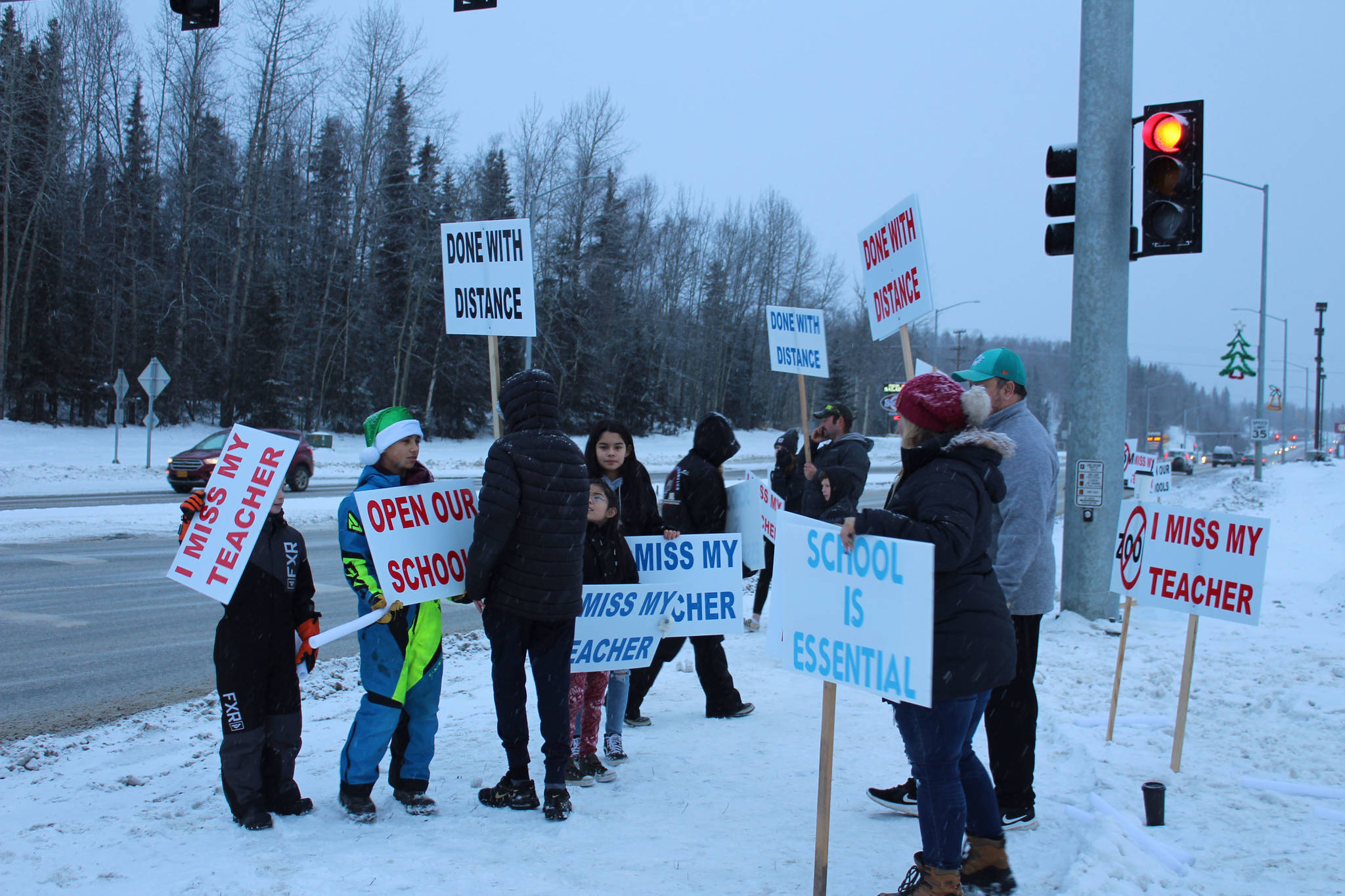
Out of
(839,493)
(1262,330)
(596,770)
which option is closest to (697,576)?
(839,493)

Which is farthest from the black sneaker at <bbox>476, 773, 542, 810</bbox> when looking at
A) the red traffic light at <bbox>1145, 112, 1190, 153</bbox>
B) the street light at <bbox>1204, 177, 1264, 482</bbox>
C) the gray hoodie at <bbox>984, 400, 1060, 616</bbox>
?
the street light at <bbox>1204, 177, 1264, 482</bbox>

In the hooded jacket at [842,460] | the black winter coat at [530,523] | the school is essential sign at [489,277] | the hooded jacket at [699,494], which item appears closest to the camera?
the black winter coat at [530,523]

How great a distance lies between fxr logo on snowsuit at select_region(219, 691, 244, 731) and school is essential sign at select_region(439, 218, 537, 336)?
2.50 metres

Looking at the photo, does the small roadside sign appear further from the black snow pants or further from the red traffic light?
the black snow pants

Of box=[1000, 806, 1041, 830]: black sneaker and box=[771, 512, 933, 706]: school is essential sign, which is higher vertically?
box=[771, 512, 933, 706]: school is essential sign

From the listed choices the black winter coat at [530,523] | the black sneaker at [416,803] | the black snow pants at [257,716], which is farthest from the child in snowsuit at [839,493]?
the black snow pants at [257,716]

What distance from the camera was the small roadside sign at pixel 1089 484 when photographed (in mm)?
8648

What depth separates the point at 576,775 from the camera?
181 inches

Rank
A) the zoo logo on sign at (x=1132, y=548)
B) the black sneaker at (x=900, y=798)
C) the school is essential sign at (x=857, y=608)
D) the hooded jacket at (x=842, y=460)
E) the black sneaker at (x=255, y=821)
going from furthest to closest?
the hooded jacket at (x=842, y=460)
the zoo logo on sign at (x=1132, y=548)
the black sneaker at (x=900, y=798)
the black sneaker at (x=255, y=821)
the school is essential sign at (x=857, y=608)

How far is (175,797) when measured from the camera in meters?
4.28

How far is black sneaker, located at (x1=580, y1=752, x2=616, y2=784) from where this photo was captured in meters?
4.59

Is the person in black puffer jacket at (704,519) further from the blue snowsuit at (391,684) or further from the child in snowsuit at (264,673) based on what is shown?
the child in snowsuit at (264,673)

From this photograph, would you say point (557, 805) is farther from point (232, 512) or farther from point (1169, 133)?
point (1169, 133)

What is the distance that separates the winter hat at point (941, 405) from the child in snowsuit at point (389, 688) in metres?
2.18
